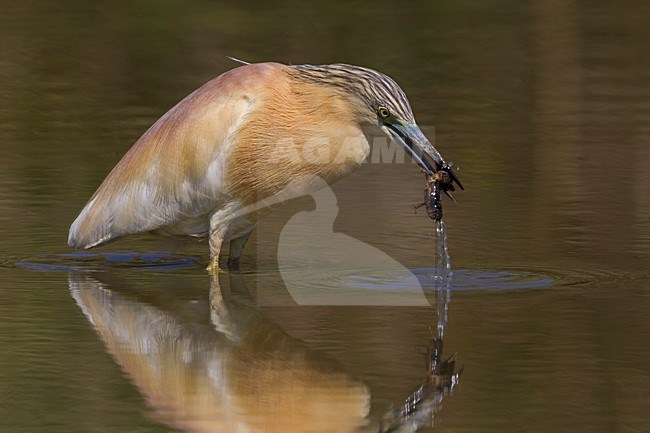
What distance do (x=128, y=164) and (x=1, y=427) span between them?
11.9ft

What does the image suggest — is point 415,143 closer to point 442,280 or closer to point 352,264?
point 442,280

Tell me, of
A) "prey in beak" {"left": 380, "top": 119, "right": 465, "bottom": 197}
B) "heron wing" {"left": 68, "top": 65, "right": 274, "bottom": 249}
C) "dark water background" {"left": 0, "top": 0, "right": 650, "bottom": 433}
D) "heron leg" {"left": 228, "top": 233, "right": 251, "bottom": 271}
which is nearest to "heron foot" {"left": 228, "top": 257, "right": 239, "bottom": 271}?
"heron leg" {"left": 228, "top": 233, "right": 251, "bottom": 271}

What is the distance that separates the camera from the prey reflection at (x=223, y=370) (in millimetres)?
6504

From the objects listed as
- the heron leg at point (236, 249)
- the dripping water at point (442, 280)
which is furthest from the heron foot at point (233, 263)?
the dripping water at point (442, 280)

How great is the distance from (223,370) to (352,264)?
2424 millimetres

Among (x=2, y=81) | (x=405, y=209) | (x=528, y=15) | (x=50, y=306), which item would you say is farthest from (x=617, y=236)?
(x=528, y=15)

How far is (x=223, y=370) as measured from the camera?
7.19m

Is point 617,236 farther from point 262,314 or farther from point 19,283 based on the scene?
point 19,283

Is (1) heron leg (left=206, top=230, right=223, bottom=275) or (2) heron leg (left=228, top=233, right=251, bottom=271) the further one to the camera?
(2) heron leg (left=228, top=233, right=251, bottom=271)

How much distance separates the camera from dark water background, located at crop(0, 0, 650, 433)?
22.0 ft

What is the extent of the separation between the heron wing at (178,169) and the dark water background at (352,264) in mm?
280

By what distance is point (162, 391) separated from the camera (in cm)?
682

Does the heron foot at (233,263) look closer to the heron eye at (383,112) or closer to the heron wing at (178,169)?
the heron wing at (178,169)

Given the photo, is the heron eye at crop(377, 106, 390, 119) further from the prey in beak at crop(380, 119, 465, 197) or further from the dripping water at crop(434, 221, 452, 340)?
the dripping water at crop(434, 221, 452, 340)
